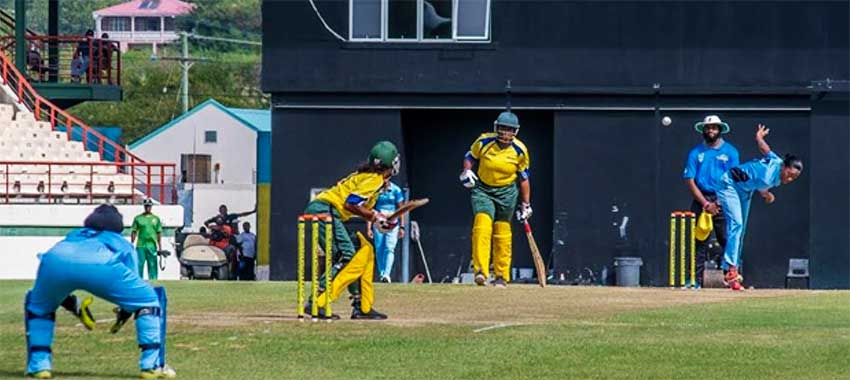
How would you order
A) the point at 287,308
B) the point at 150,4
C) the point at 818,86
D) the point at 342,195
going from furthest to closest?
the point at 150,4 → the point at 818,86 → the point at 287,308 → the point at 342,195

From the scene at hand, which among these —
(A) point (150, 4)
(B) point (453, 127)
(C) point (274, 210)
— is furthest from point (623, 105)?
(A) point (150, 4)

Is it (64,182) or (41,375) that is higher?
(64,182)

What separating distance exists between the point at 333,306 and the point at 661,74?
52.8 ft

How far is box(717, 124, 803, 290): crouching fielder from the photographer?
23.0 m

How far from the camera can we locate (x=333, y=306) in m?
19.4

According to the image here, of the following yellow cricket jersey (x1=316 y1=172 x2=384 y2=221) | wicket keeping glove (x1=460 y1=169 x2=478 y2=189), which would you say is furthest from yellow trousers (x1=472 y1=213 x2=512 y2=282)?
yellow cricket jersey (x1=316 y1=172 x2=384 y2=221)

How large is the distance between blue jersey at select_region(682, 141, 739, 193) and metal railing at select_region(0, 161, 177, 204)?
683 inches

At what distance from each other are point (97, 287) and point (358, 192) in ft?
14.3

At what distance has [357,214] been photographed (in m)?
17.2

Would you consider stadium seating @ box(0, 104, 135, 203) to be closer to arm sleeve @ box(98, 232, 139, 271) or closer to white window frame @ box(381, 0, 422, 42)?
white window frame @ box(381, 0, 422, 42)

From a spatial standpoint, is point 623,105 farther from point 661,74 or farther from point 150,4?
point 150,4

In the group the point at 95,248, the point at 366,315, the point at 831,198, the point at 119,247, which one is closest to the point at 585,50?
the point at 831,198

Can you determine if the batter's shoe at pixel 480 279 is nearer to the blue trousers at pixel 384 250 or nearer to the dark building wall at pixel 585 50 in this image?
the blue trousers at pixel 384 250

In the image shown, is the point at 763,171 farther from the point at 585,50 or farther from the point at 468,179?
the point at 585,50
